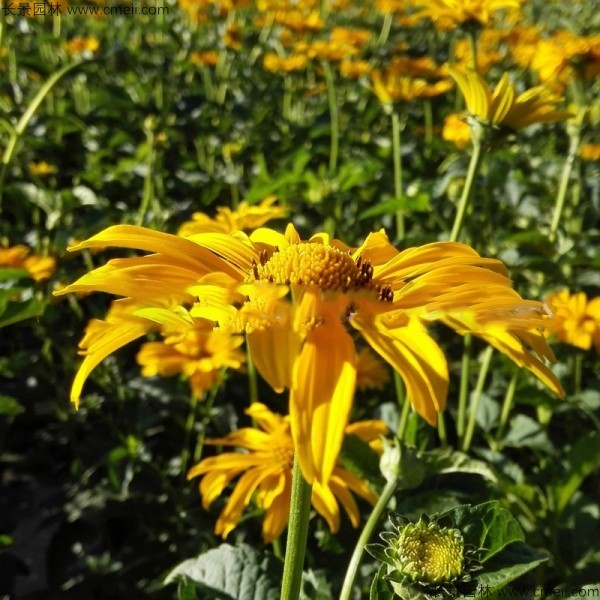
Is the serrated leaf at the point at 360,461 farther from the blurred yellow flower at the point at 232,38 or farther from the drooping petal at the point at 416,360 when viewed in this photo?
the blurred yellow flower at the point at 232,38

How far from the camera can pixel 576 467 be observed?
3.72 ft

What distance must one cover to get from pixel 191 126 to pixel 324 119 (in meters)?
0.54

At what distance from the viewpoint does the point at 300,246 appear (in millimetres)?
700

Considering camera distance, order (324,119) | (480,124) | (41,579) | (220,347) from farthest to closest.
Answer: (324,119) < (41,579) < (220,347) < (480,124)

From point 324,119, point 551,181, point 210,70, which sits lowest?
point 551,181

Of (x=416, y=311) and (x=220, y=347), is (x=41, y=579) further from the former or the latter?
(x=416, y=311)

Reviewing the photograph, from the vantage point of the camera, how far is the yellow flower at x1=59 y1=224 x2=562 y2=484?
1.58 feet

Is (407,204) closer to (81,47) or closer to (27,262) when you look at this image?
(27,262)

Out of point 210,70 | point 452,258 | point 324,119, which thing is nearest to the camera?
point 452,258

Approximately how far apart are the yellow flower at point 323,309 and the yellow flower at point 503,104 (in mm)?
402

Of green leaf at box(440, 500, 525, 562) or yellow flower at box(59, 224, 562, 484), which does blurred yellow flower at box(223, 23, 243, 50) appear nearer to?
yellow flower at box(59, 224, 562, 484)

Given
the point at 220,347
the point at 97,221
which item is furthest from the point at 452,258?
the point at 97,221

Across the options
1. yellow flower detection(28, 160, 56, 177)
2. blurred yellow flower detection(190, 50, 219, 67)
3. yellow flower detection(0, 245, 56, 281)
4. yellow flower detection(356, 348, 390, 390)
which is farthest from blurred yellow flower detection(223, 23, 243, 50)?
yellow flower detection(356, 348, 390, 390)

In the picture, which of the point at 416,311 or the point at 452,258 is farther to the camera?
the point at 452,258
